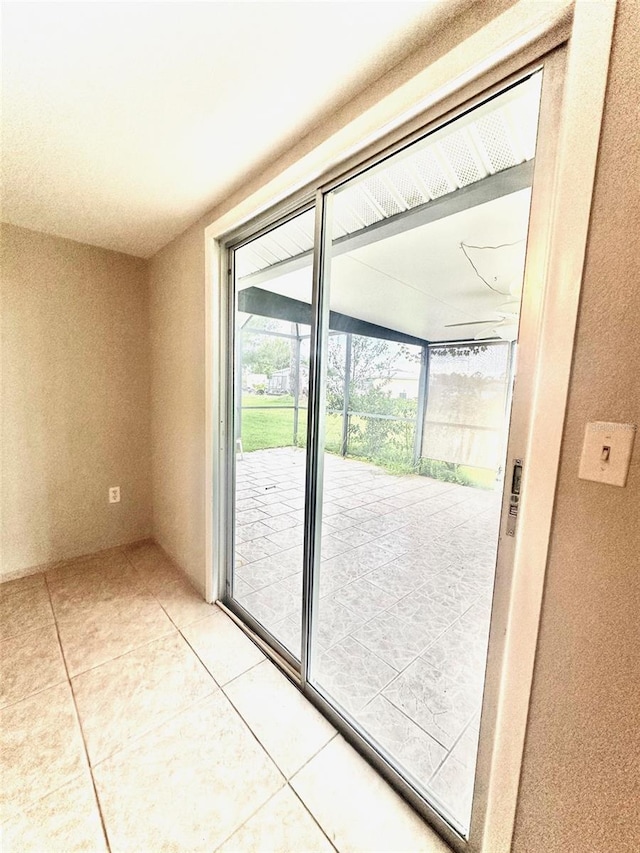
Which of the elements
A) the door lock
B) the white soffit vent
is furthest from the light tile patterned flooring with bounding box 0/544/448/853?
the white soffit vent

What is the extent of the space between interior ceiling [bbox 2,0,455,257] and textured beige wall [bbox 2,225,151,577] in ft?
2.15

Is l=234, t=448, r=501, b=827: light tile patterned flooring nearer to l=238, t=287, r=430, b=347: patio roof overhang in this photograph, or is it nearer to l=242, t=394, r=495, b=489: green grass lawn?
l=242, t=394, r=495, b=489: green grass lawn

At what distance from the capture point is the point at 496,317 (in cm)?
146

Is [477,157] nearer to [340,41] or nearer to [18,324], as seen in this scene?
A: [340,41]

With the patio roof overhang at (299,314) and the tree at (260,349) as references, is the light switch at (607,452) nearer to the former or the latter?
the patio roof overhang at (299,314)

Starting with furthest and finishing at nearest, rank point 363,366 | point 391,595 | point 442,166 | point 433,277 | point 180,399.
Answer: point 180,399
point 391,595
point 433,277
point 363,366
point 442,166

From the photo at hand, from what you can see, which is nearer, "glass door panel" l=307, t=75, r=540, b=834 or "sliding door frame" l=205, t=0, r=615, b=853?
"sliding door frame" l=205, t=0, r=615, b=853

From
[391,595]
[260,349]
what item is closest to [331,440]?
[260,349]

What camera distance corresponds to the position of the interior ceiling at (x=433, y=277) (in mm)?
1345

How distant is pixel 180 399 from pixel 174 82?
1582mm

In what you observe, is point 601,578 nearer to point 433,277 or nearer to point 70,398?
point 433,277

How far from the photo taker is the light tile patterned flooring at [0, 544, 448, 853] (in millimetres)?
981

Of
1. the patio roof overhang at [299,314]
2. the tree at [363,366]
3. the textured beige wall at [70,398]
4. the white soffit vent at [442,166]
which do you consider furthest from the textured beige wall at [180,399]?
the tree at [363,366]

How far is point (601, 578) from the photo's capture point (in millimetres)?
658
